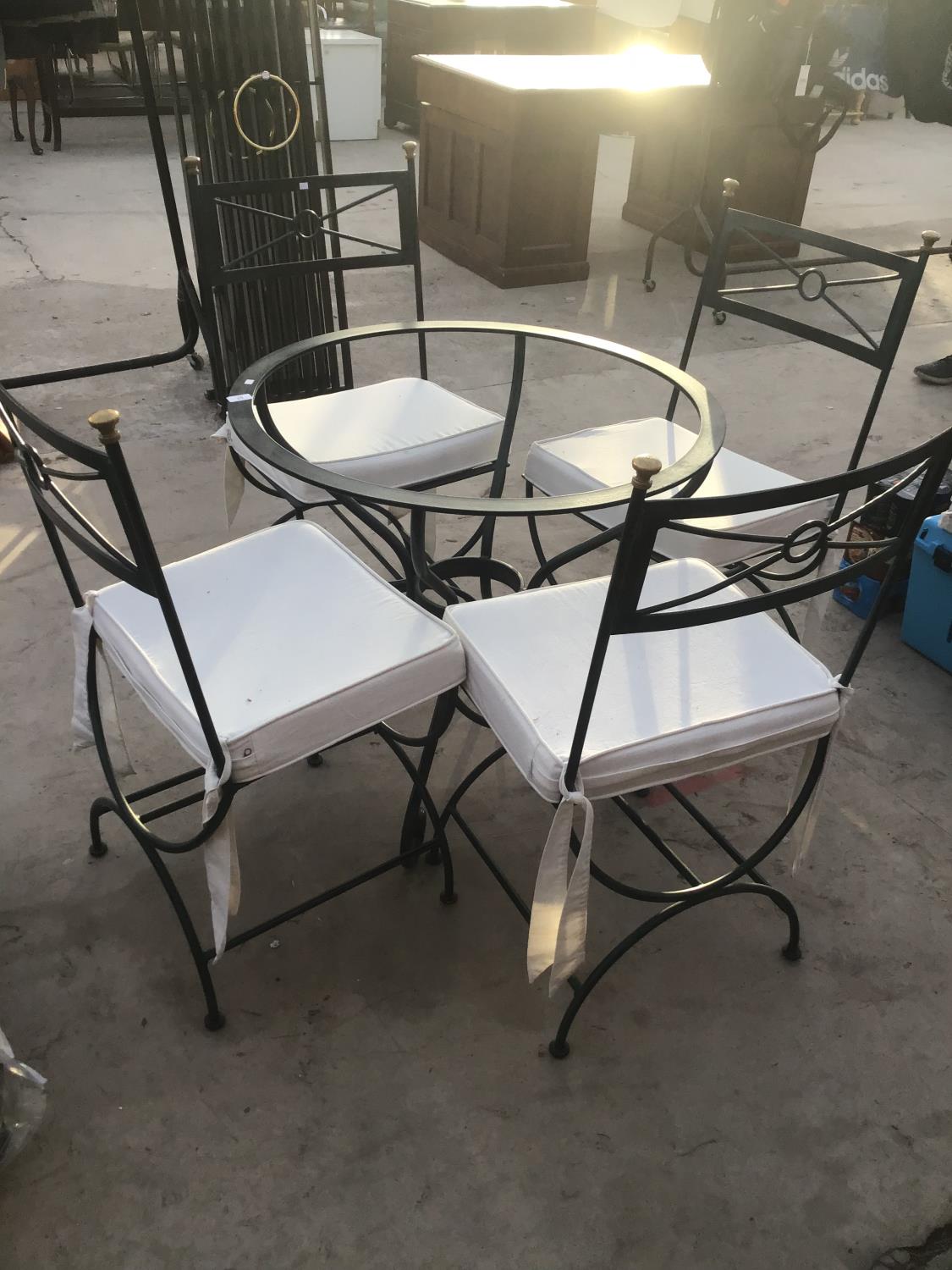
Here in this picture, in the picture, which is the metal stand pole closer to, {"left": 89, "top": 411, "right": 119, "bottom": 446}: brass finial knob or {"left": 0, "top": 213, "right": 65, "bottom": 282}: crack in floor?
{"left": 0, "top": 213, "right": 65, "bottom": 282}: crack in floor

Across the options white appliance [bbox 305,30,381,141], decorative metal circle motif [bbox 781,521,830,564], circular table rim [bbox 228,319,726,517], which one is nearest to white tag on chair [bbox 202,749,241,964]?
circular table rim [bbox 228,319,726,517]

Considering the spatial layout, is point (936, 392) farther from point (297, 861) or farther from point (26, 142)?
point (26, 142)

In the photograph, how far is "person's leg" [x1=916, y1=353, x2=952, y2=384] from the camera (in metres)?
3.71

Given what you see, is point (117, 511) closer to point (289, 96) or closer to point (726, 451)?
point (726, 451)

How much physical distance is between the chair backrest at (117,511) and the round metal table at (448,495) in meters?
0.33

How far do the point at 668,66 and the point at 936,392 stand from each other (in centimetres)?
239

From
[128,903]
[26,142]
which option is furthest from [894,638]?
[26,142]

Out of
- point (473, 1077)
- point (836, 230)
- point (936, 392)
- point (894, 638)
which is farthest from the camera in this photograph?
point (836, 230)

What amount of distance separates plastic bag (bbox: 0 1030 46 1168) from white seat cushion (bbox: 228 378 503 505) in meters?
1.07

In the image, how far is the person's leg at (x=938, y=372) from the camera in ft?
12.2

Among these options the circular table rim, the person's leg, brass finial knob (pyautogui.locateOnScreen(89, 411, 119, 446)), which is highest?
brass finial knob (pyautogui.locateOnScreen(89, 411, 119, 446))

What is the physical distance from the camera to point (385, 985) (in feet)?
5.15

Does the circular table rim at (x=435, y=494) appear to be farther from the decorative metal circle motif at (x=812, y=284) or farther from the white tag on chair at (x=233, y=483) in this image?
the decorative metal circle motif at (x=812, y=284)

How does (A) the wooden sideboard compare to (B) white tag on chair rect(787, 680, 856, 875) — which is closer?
(B) white tag on chair rect(787, 680, 856, 875)
